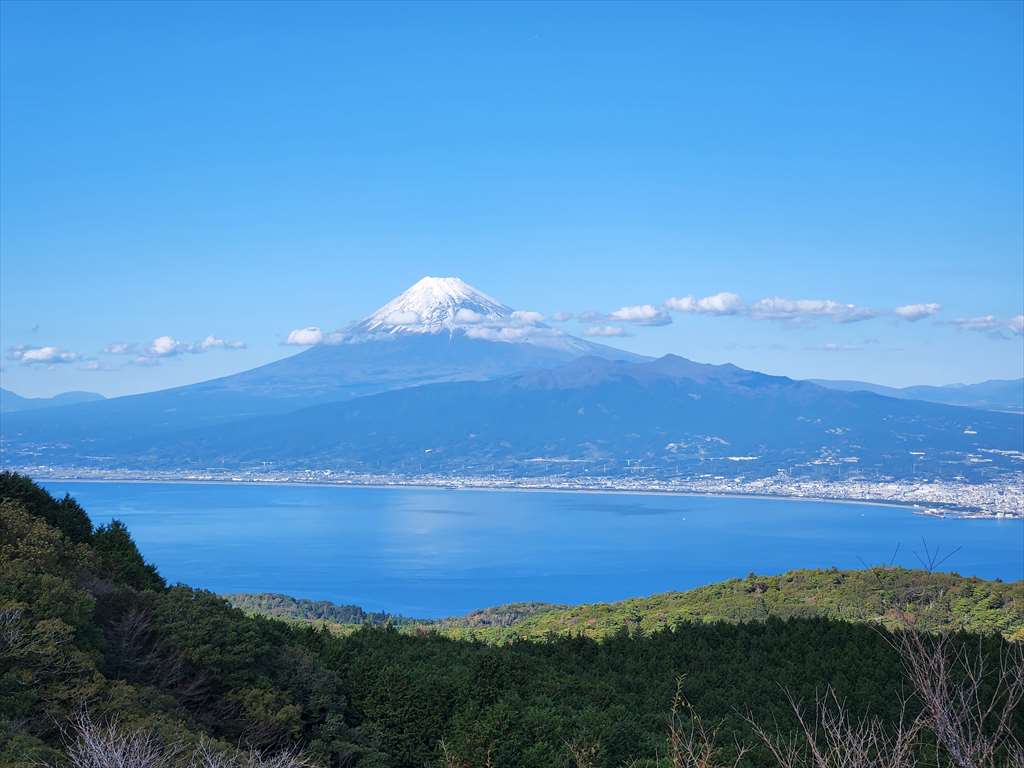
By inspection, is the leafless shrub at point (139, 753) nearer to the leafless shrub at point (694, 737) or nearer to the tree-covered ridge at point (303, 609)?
the leafless shrub at point (694, 737)

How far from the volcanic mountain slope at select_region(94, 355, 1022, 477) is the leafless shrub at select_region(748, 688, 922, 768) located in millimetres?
129134

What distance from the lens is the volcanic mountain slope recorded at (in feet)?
490

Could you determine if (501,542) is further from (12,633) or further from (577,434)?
(577,434)

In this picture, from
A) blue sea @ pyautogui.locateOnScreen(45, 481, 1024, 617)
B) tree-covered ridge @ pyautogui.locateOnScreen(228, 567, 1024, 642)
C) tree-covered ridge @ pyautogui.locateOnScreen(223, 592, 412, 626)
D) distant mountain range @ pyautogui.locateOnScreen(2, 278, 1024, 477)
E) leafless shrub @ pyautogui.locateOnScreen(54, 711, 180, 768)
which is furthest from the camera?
distant mountain range @ pyautogui.locateOnScreen(2, 278, 1024, 477)

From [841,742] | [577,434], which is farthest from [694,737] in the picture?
[577,434]

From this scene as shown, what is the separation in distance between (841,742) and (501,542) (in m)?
81.9

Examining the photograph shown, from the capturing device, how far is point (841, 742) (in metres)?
6.43

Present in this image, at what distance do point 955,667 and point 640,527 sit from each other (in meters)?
82.0

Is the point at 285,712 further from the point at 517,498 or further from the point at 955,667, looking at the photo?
the point at 517,498

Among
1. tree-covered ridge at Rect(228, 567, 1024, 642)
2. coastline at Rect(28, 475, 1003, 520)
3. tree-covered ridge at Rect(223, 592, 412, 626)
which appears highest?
tree-covered ridge at Rect(228, 567, 1024, 642)

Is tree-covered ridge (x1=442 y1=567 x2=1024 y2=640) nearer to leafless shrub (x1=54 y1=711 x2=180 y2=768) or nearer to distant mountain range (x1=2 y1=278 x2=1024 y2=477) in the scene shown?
leafless shrub (x1=54 y1=711 x2=180 y2=768)

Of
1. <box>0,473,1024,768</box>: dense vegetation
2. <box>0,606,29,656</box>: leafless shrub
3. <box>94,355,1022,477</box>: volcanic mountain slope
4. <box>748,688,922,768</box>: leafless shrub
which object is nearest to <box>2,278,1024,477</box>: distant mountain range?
<box>94,355,1022,477</box>: volcanic mountain slope

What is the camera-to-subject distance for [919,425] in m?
164

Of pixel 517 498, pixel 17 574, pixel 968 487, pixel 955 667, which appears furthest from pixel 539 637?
pixel 968 487
